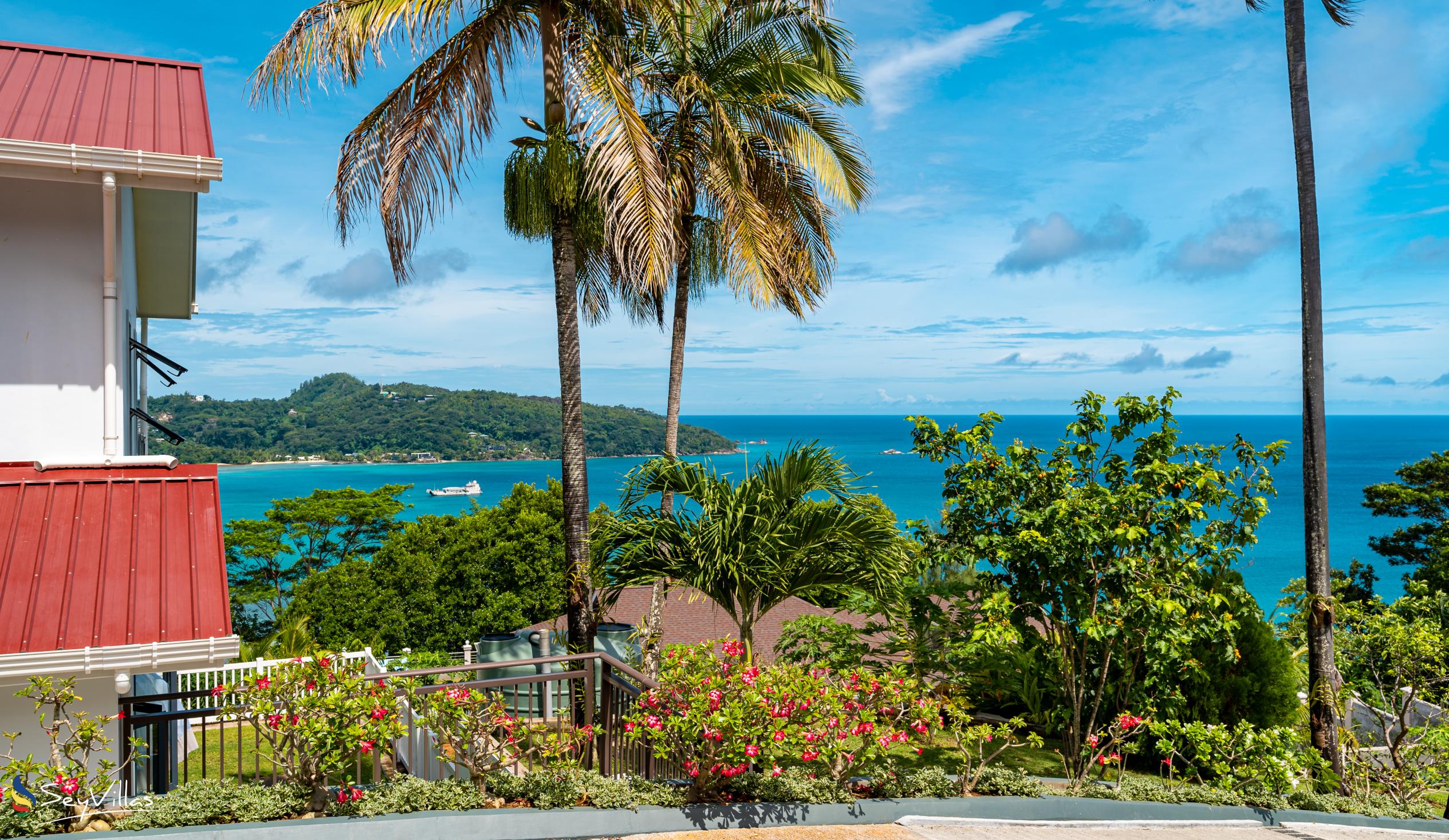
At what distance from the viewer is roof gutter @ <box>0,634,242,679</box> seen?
4.48 m

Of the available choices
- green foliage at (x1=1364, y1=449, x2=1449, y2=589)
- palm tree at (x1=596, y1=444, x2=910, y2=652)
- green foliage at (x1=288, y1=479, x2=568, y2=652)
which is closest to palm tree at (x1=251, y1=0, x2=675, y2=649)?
palm tree at (x1=596, y1=444, x2=910, y2=652)

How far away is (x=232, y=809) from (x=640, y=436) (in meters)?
95.5

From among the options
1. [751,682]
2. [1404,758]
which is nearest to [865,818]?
[751,682]

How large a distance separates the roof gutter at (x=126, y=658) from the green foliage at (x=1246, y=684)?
8078 millimetres

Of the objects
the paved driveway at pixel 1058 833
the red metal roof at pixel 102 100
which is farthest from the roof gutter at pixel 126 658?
the red metal roof at pixel 102 100

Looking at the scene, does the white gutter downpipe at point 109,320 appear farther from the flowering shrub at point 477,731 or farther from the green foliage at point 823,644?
the green foliage at point 823,644

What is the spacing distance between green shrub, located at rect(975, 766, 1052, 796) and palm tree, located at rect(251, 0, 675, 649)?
172 inches

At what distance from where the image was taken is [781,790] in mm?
5316

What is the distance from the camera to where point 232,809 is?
4570mm

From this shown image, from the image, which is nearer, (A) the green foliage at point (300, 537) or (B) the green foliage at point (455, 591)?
(B) the green foliage at point (455, 591)

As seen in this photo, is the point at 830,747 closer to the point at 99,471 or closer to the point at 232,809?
the point at 232,809

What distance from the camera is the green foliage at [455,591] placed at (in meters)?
26.0

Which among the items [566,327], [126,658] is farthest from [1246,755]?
[126,658]

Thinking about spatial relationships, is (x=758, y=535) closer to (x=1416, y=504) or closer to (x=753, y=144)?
(x=753, y=144)
